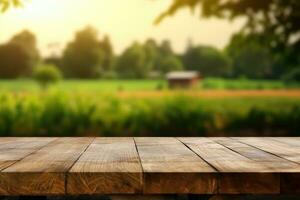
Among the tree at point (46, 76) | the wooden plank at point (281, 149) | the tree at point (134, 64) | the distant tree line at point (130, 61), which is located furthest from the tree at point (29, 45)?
the wooden plank at point (281, 149)

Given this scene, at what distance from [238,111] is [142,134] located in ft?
6.94

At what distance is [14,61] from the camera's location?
52.4m

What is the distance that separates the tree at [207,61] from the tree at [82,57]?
10984 mm

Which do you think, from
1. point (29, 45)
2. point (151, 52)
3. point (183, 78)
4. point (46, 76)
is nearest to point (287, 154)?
point (151, 52)

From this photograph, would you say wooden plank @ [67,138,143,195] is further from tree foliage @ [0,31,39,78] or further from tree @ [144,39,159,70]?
tree foliage @ [0,31,39,78]

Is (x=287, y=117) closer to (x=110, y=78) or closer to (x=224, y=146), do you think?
(x=224, y=146)

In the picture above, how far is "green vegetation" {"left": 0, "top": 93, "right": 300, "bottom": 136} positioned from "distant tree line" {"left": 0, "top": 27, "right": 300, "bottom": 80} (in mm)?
12281

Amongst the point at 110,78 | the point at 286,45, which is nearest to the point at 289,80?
the point at 286,45

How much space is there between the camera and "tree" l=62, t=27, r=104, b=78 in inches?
1838

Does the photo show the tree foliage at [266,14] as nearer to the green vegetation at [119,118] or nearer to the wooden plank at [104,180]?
the green vegetation at [119,118]

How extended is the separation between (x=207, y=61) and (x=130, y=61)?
716 centimetres

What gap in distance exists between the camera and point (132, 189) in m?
1.35

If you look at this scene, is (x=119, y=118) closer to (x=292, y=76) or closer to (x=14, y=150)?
(x=14, y=150)

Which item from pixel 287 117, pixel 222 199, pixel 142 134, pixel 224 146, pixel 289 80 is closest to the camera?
pixel 222 199
